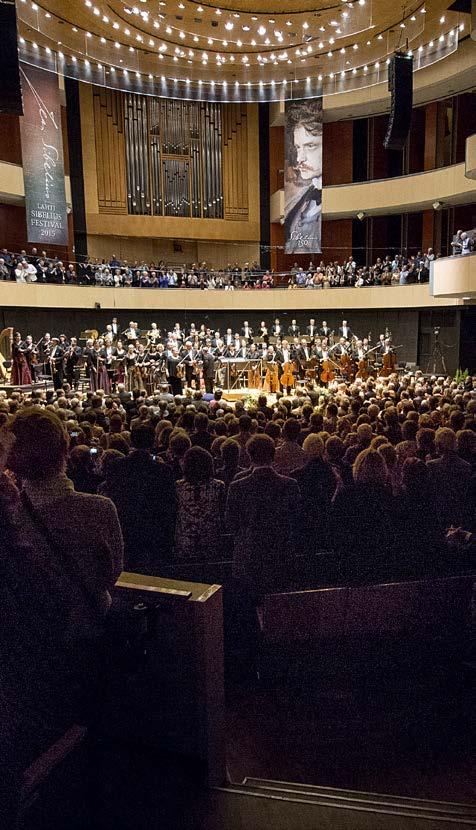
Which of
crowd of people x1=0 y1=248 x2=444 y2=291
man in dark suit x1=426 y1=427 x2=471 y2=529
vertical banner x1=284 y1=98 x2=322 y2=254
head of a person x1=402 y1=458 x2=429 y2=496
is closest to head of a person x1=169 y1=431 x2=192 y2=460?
head of a person x1=402 y1=458 x2=429 y2=496

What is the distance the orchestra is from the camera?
14.8m

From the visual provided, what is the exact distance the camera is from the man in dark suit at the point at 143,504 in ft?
12.7

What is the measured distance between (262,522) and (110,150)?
21.8 meters

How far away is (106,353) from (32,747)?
13573 millimetres

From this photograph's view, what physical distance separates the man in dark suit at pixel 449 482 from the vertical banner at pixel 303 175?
1605cm

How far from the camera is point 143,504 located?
398 cm

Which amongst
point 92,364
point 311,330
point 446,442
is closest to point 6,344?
point 92,364

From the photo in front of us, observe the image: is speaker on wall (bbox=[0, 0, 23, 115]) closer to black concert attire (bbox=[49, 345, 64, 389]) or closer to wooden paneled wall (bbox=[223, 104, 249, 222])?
black concert attire (bbox=[49, 345, 64, 389])

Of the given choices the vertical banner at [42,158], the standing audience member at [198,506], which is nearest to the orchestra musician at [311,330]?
the vertical banner at [42,158]

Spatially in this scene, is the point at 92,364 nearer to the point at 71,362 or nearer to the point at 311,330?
the point at 71,362

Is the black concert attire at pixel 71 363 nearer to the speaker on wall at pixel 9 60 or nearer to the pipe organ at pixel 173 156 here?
the speaker on wall at pixel 9 60

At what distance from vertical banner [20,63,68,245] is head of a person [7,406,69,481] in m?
15.6

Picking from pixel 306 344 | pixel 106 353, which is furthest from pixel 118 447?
pixel 306 344

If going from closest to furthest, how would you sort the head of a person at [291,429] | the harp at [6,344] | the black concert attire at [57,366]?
the head of a person at [291,429] → the black concert attire at [57,366] → the harp at [6,344]
